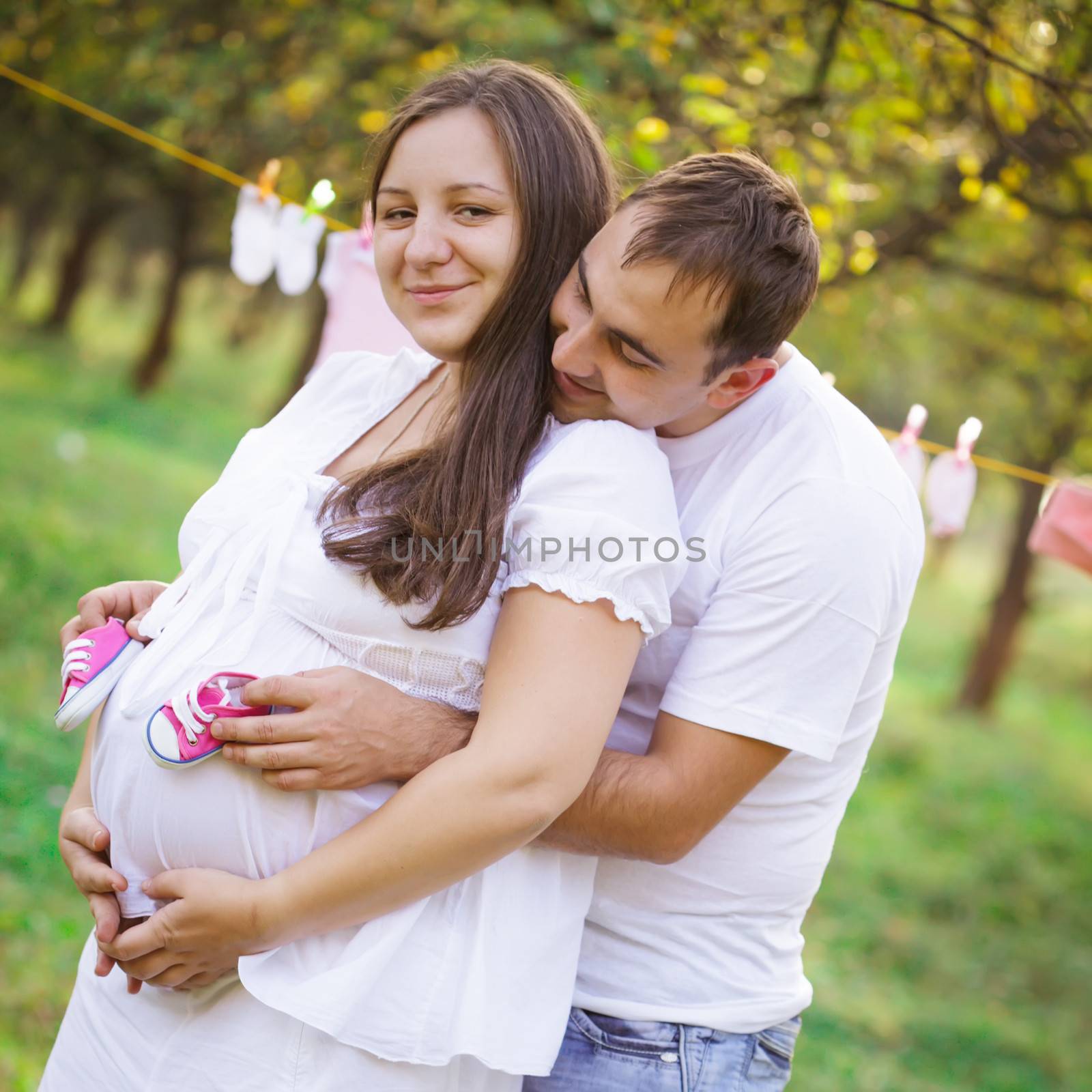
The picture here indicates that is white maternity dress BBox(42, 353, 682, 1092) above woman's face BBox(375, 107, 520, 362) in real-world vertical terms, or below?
below

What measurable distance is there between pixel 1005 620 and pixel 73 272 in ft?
38.2

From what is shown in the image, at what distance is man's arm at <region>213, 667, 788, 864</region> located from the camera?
4.95 ft

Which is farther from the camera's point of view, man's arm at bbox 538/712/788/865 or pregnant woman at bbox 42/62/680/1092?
man's arm at bbox 538/712/788/865

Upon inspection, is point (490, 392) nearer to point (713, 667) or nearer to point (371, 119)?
point (713, 667)

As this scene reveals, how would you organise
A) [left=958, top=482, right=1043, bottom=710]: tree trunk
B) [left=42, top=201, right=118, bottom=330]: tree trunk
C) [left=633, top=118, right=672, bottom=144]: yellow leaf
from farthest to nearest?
[left=42, top=201, right=118, bottom=330]: tree trunk, [left=958, top=482, right=1043, bottom=710]: tree trunk, [left=633, top=118, right=672, bottom=144]: yellow leaf

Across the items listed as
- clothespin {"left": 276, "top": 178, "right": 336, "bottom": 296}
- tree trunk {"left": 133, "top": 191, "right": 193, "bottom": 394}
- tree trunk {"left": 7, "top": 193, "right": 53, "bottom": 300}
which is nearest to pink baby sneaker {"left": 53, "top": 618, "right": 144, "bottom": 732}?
clothespin {"left": 276, "top": 178, "right": 336, "bottom": 296}

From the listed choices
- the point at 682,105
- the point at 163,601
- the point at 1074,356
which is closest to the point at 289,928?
the point at 163,601

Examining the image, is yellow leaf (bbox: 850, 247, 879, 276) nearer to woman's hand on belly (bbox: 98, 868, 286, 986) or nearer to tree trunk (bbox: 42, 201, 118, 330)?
woman's hand on belly (bbox: 98, 868, 286, 986)

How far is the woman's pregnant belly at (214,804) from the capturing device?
1.56 metres

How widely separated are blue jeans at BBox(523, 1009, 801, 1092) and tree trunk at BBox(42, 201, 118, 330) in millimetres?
14159

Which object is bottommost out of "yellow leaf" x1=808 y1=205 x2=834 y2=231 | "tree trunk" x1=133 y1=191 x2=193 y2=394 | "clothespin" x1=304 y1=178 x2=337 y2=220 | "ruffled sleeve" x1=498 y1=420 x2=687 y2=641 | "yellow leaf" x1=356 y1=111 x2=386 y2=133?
"tree trunk" x1=133 y1=191 x2=193 y2=394

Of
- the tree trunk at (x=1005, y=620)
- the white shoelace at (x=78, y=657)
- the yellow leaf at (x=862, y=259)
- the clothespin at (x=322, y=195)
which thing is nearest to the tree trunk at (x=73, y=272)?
the tree trunk at (x=1005, y=620)

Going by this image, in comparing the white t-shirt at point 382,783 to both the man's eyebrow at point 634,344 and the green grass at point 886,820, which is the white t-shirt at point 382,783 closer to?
the man's eyebrow at point 634,344

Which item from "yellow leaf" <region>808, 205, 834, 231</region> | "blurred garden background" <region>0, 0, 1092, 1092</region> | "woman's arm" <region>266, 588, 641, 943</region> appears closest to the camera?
"woman's arm" <region>266, 588, 641, 943</region>
